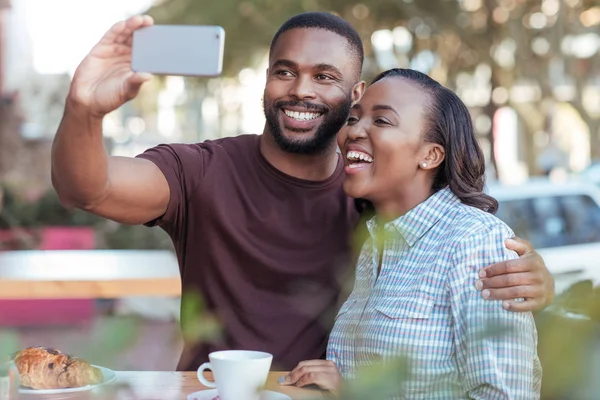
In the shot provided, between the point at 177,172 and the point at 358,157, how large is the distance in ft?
2.17

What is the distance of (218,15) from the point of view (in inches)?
554

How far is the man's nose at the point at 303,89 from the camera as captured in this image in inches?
120

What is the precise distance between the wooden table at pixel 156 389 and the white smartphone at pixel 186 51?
44 cm

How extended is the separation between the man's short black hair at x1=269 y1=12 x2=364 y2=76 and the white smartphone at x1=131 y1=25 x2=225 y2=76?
1.81m

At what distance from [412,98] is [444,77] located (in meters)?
15.2

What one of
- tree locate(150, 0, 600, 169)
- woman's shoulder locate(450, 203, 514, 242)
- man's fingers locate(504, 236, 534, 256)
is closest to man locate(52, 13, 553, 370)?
woman's shoulder locate(450, 203, 514, 242)

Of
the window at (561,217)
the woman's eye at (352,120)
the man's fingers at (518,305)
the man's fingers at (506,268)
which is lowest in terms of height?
the window at (561,217)

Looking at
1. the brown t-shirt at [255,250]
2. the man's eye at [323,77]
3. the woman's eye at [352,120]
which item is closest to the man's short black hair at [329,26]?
the man's eye at [323,77]

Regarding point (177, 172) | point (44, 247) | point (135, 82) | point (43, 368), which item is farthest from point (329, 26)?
point (44, 247)

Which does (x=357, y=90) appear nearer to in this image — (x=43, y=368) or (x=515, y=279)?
(x=515, y=279)

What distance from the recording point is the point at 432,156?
2.50m

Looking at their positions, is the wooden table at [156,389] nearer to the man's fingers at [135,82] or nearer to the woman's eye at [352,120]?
the man's fingers at [135,82]

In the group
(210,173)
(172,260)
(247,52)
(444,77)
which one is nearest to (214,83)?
(247,52)

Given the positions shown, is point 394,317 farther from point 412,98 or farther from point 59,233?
point 59,233
